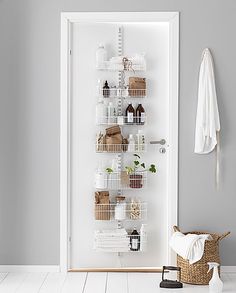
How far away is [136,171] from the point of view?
4.93 m

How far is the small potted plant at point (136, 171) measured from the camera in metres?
4.88

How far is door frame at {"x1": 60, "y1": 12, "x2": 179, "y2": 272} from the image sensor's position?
4.82m

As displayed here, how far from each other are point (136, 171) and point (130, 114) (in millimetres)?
469

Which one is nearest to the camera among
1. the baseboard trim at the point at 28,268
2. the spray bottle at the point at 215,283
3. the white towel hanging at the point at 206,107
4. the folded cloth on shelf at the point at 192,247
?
the spray bottle at the point at 215,283

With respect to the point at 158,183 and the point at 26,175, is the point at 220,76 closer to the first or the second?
the point at 158,183

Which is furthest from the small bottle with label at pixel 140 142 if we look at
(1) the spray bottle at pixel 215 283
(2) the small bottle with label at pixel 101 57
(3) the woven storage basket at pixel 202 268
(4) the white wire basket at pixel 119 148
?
(1) the spray bottle at pixel 215 283

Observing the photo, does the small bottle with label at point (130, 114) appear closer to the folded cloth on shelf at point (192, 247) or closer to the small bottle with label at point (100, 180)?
the small bottle with label at point (100, 180)

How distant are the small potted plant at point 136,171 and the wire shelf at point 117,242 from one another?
0.40 m

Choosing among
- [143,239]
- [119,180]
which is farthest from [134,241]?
[119,180]

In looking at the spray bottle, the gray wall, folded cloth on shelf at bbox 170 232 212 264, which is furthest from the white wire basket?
the spray bottle

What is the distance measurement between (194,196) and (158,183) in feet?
1.02

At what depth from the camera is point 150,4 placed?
15.8ft

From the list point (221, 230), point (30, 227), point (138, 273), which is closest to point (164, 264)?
point (138, 273)

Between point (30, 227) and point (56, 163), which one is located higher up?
point (56, 163)
